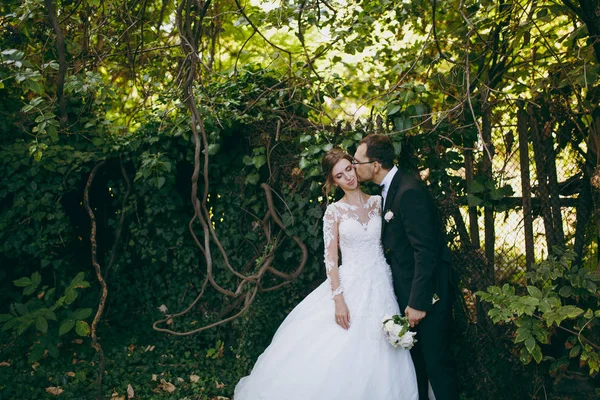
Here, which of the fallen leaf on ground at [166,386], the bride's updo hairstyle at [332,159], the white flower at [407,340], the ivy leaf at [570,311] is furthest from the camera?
the fallen leaf on ground at [166,386]

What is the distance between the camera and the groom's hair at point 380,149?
3627 millimetres

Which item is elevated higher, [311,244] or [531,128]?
[531,128]

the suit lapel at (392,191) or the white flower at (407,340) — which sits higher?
the suit lapel at (392,191)

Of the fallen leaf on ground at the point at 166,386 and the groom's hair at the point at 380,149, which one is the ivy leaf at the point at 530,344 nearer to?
the groom's hair at the point at 380,149

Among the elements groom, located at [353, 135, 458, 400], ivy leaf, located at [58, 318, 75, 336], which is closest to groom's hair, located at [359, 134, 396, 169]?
groom, located at [353, 135, 458, 400]

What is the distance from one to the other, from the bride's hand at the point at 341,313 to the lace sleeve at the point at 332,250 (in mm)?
58

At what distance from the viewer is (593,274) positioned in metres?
3.44

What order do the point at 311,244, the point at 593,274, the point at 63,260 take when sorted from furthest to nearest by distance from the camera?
the point at 63,260 < the point at 311,244 < the point at 593,274

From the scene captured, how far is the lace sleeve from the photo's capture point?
3686 millimetres

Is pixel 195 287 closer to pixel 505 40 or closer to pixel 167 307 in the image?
pixel 167 307

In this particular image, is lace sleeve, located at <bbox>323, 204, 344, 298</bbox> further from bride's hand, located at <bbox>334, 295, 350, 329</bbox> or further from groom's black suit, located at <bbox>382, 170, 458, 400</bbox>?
groom's black suit, located at <bbox>382, 170, 458, 400</bbox>

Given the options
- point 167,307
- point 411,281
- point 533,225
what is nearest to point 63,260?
point 167,307

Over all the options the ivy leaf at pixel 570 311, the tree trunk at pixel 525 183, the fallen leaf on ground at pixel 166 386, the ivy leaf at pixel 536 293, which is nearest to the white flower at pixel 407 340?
the ivy leaf at pixel 536 293

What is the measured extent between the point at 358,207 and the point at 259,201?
1382 millimetres
